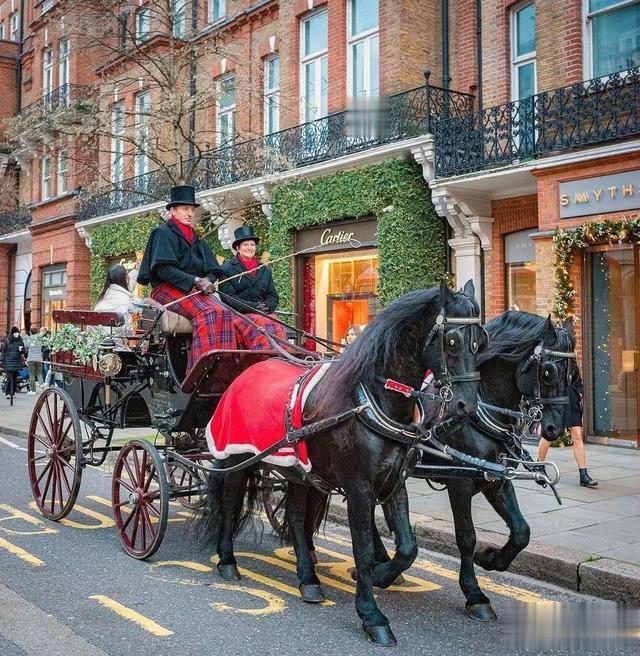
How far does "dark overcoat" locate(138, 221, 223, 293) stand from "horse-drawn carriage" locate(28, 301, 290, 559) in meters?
0.28

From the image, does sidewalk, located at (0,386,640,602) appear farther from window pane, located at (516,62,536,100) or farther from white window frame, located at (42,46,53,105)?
white window frame, located at (42,46,53,105)

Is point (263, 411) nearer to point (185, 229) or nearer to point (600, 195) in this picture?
point (185, 229)

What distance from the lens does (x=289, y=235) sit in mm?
18562

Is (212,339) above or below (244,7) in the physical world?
below

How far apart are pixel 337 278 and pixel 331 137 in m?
3.13

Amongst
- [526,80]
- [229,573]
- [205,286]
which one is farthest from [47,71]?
[229,573]

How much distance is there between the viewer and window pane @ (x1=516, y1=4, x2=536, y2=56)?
47.9 ft

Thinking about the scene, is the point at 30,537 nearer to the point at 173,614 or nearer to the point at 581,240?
the point at 173,614

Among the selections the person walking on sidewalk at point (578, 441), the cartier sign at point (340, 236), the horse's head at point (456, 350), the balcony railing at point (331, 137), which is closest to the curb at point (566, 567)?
the horse's head at point (456, 350)

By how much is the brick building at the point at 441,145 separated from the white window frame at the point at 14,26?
41.7 ft

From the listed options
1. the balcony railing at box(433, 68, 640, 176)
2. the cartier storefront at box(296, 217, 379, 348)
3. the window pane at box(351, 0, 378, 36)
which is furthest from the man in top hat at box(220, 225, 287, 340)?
the window pane at box(351, 0, 378, 36)

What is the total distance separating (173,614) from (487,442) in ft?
7.88

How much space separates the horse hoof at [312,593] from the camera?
5.40 m

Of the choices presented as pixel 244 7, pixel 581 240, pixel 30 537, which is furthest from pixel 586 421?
pixel 244 7
